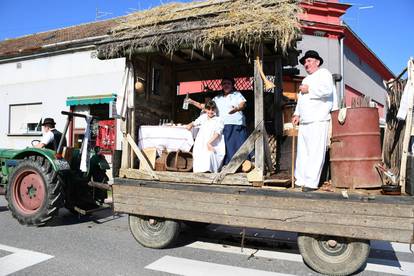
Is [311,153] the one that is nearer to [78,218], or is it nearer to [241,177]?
[241,177]

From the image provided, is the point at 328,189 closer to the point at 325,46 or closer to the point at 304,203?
the point at 304,203

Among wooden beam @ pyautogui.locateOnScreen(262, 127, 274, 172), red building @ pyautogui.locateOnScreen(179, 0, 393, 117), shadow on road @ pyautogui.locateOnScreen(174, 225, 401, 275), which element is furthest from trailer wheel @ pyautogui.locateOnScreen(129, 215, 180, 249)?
red building @ pyautogui.locateOnScreen(179, 0, 393, 117)

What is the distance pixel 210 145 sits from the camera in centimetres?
526

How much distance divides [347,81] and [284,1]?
31.2ft

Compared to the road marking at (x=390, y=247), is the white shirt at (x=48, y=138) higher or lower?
higher

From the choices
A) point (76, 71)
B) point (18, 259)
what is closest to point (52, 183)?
point (18, 259)

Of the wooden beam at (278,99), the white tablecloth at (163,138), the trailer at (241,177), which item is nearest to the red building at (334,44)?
the wooden beam at (278,99)

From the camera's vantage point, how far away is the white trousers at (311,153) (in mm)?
4395

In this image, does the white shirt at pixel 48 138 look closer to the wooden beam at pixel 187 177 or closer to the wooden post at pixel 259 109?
the wooden beam at pixel 187 177

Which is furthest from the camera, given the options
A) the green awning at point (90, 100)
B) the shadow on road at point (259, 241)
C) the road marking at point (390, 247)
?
the green awning at point (90, 100)

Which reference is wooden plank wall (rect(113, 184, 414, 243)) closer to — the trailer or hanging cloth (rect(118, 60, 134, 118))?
the trailer

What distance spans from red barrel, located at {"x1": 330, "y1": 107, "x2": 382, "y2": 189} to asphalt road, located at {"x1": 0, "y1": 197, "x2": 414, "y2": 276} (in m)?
1.11

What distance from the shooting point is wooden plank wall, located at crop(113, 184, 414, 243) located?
3854 millimetres

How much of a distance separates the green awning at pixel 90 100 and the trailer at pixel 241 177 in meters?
7.76
